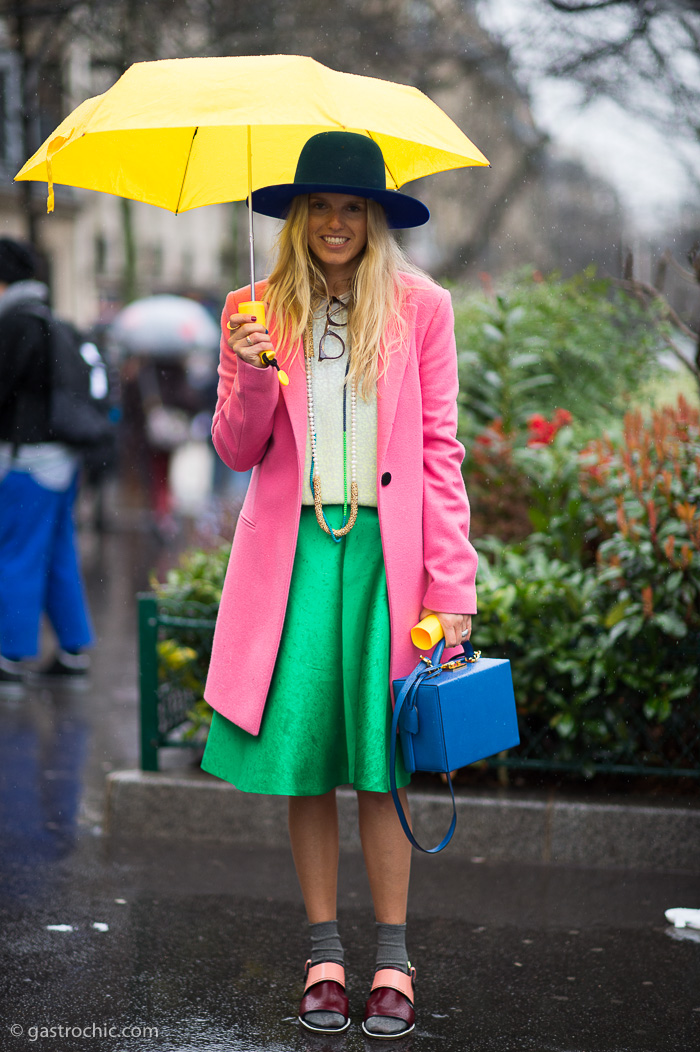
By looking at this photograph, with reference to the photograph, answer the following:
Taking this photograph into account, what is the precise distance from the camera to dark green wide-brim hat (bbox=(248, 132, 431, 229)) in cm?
288

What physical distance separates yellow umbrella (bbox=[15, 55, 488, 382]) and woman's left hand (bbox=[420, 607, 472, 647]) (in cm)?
92

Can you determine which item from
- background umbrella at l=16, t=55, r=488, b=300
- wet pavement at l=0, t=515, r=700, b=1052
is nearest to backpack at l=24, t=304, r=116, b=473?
wet pavement at l=0, t=515, r=700, b=1052

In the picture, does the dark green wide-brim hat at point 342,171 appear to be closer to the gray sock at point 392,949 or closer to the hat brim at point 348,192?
the hat brim at point 348,192

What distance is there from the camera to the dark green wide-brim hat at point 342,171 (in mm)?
2875

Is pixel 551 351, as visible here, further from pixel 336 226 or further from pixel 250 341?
pixel 250 341

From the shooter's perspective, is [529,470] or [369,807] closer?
[369,807]

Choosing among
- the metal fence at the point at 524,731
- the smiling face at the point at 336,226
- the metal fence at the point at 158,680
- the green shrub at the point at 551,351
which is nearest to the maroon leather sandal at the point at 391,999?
the metal fence at the point at 524,731

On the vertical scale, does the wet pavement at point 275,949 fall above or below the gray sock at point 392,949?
below

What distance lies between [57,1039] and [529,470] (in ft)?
11.2

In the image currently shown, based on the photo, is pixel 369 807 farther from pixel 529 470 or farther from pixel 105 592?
pixel 105 592

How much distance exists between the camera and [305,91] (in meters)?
2.65

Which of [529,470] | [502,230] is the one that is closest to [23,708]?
[529,470]

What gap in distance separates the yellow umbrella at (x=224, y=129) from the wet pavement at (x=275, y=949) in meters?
1.85

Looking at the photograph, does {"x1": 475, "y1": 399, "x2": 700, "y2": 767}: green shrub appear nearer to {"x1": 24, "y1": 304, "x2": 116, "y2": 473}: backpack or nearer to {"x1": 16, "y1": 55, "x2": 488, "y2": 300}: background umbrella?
{"x1": 16, "y1": 55, "x2": 488, "y2": 300}: background umbrella
